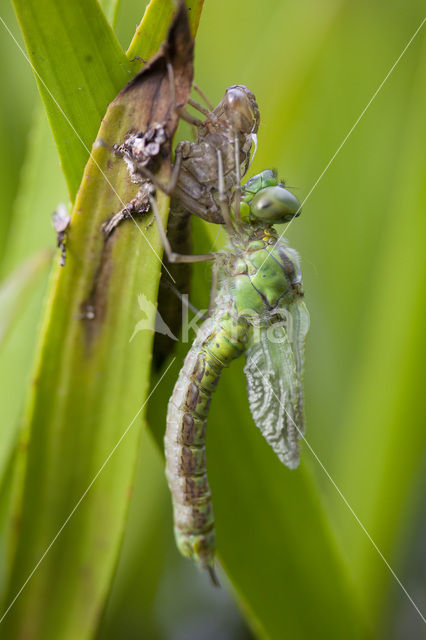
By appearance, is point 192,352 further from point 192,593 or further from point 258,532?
point 192,593

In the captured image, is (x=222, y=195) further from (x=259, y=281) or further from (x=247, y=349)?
(x=247, y=349)

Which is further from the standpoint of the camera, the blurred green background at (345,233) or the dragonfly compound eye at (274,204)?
the blurred green background at (345,233)

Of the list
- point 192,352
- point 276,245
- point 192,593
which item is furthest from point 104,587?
point 192,593

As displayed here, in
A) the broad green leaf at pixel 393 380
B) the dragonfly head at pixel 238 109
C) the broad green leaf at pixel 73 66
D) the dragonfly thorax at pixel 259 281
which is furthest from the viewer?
the broad green leaf at pixel 393 380

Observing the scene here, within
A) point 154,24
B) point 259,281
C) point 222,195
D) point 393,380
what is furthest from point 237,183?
A: point 393,380

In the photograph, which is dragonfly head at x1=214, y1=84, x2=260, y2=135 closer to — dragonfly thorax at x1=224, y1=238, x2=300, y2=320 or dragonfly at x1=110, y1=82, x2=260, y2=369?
dragonfly at x1=110, y1=82, x2=260, y2=369

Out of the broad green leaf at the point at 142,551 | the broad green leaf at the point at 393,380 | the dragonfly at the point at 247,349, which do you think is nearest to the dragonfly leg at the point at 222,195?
the dragonfly at the point at 247,349

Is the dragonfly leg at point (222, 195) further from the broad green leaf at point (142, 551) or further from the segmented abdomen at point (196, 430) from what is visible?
the broad green leaf at point (142, 551)
